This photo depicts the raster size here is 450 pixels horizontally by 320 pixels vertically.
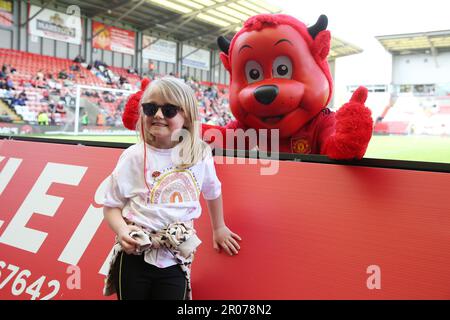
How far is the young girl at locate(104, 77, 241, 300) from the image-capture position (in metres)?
1.08

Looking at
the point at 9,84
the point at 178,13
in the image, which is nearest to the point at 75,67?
the point at 9,84

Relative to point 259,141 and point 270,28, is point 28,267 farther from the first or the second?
point 270,28

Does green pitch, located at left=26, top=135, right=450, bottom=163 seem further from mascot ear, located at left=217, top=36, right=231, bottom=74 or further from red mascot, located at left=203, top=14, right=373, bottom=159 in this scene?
red mascot, located at left=203, top=14, right=373, bottom=159

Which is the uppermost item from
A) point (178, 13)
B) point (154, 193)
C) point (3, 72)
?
point (178, 13)

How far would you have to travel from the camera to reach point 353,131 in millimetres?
A: 1208

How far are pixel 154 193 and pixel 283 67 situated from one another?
886 mm

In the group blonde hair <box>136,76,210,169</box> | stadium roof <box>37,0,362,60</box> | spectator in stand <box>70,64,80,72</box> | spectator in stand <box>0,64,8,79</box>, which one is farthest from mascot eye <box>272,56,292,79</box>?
spectator in stand <box>70,64,80,72</box>

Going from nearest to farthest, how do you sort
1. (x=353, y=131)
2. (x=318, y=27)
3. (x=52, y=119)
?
(x=353, y=131), (x=318, y=27), (x=52, y=119)

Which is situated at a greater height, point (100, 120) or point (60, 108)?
point (60, 108)

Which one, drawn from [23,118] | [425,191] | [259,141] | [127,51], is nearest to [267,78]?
[259,141]

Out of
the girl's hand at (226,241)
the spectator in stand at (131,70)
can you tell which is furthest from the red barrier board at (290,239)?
the spectator in stand at (131,70)

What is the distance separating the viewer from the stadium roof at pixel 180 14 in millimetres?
13891

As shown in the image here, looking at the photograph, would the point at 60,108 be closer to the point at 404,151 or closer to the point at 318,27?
the point at 404,151

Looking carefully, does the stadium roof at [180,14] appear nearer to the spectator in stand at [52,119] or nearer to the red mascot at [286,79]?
the spectator in stand at [52,119]
